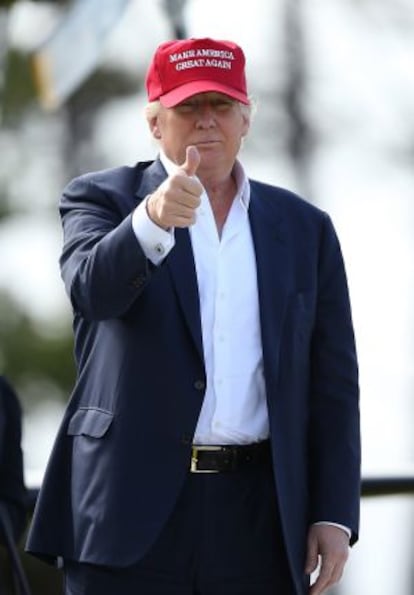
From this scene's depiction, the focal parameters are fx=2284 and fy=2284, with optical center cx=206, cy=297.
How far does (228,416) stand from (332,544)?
0.36 meters

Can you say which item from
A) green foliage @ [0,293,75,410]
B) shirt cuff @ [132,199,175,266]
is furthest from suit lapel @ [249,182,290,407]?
green foliage @ [0,293,75,410]

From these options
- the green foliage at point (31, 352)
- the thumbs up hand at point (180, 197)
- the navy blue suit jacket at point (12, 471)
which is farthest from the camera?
the green foliage at point (31, 352)

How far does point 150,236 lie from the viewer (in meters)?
4.40

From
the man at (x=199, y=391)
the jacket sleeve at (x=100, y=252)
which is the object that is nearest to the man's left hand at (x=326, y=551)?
the man at (x=199, y=391)

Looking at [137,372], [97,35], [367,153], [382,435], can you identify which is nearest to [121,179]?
[137,372]

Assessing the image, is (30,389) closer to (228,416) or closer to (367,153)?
(367,153)

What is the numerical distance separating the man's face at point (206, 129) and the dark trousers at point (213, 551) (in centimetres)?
64

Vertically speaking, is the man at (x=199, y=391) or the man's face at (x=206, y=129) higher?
the man's face at (x=206, y=129)

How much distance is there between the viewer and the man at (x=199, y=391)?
15.0 feet

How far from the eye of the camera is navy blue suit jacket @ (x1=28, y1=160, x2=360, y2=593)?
456 cm

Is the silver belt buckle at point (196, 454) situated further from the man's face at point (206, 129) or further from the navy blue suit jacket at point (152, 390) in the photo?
the man's face at point (206, 129)

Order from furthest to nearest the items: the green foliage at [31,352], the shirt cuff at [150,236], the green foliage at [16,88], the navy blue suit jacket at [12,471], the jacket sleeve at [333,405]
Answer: the green foliage at [16,88] < the green foliage at [31,352] < the navy blue suit jacket at [12,471] < the jacket sleeve at [333,405] < the shirt cuff at [150,236]

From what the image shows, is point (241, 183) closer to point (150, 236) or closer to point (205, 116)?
point (205, 116)

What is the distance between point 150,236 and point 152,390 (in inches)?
14.1
